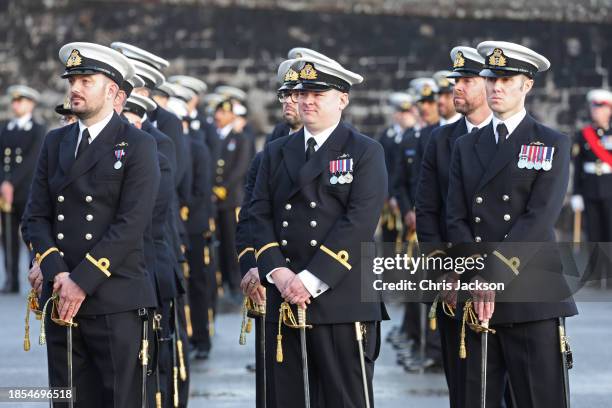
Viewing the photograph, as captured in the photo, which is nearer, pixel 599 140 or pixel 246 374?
pixel 246 374

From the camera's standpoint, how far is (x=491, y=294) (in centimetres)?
616

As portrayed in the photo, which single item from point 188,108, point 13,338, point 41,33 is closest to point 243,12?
point 41,33

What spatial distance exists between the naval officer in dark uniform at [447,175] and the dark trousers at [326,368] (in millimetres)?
522

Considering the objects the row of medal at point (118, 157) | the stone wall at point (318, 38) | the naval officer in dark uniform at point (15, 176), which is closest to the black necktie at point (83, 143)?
the row of medal at point (118, 157)

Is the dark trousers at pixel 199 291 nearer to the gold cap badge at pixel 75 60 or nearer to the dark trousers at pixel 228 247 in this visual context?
the dark trousers at pixel 228 247

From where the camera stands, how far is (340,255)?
6219 mm

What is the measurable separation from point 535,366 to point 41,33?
552 inches

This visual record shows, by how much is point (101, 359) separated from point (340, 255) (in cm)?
120

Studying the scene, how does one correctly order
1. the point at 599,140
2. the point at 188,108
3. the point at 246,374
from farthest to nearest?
the point at 599,140 < the point at 188,108 < the point at 246,374

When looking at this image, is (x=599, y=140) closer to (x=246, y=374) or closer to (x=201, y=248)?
(x=201, y=248)

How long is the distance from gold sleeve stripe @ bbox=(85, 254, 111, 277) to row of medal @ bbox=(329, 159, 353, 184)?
1080 millimetres

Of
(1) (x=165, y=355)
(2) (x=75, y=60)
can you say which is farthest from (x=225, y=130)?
(2) (x=75, y=60)

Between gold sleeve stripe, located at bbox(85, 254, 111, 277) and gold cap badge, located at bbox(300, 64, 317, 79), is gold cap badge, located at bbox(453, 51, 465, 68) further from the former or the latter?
gold sleeve stripe, located at bbox(85, 254, 111, 277)

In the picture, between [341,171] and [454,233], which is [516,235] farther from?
[341,171]
